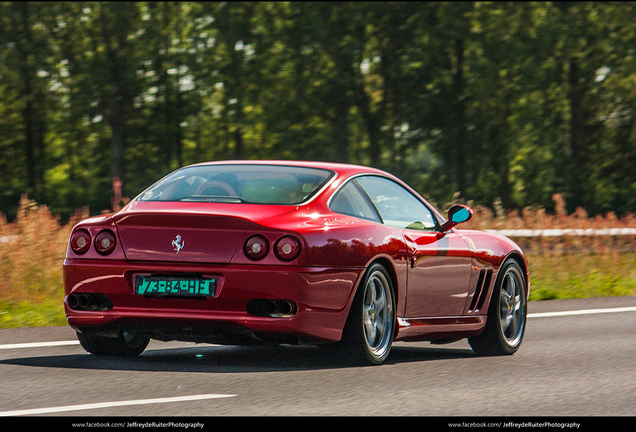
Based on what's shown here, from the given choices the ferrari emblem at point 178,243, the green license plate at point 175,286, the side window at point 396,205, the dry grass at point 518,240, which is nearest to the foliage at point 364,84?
the dry grass at point 518,240

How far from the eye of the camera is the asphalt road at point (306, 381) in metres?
5.72

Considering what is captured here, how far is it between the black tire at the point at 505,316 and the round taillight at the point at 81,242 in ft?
11.0

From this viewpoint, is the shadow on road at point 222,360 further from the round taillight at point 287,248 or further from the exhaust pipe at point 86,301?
the round taillight at point 287,248

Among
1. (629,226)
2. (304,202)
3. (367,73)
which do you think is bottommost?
(629,226)

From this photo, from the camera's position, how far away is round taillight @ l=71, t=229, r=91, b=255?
7.17 metres

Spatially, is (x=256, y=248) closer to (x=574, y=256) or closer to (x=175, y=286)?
(x=175, y=286)

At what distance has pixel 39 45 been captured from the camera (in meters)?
41.2

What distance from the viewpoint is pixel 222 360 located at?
7719mm

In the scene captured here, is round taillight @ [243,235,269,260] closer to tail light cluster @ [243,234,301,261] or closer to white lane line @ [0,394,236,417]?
tail light cluster @ [243,234,301,261]

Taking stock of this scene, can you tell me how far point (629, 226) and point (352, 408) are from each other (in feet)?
55.4

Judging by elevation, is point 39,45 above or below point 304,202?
above

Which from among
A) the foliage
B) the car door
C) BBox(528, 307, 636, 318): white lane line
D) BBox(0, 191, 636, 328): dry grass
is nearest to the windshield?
the car door

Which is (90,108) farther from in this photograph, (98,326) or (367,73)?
(98,326)

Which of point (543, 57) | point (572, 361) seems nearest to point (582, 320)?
point (572, 361)
